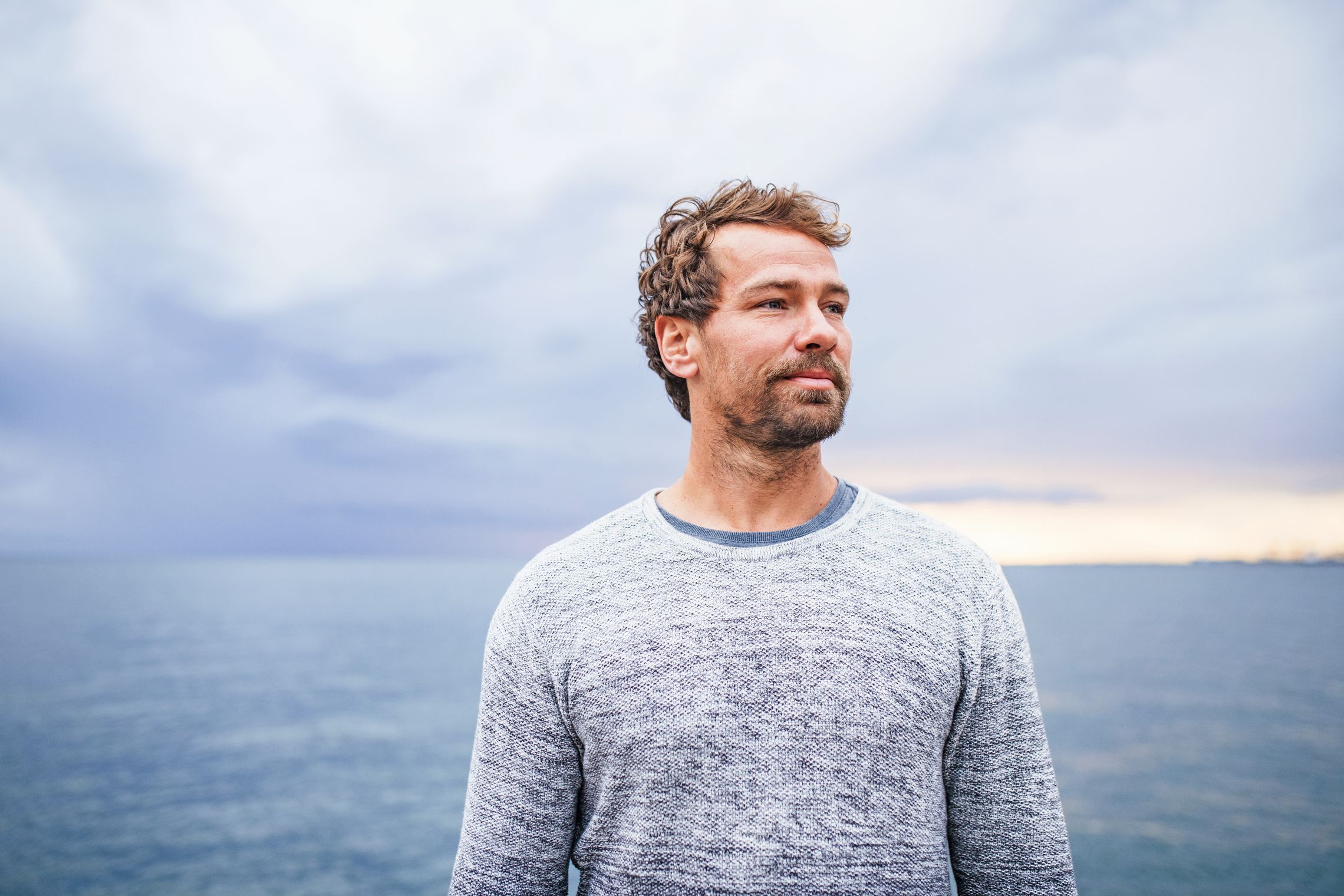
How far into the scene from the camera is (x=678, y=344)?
2.97m

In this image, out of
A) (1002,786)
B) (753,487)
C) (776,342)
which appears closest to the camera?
(1002,786)

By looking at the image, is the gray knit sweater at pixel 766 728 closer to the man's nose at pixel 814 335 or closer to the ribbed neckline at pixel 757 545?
the ribbed neckline at pixel 757 545

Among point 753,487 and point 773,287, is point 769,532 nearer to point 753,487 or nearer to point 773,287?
point 753,487

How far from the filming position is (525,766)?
2.58m

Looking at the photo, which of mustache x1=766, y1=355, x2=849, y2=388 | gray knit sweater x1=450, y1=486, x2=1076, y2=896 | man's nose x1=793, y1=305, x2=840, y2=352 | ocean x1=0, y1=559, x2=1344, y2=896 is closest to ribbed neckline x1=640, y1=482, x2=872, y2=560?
gray knit sweater x1=450, y1=486, x2=1076, y2=896

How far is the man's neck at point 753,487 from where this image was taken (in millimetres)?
2689

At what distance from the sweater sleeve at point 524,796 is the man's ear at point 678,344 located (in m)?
1.13

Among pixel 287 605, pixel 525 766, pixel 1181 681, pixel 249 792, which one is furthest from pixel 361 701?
pixel 287 605

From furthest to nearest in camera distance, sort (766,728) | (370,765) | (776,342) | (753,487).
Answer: (370,765), (753,487), (776,342), (766,728)

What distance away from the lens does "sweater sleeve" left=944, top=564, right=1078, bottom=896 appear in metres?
2.46

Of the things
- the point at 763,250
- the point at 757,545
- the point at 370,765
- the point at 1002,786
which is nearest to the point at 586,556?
the point at 757,545

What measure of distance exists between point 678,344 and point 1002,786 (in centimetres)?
189

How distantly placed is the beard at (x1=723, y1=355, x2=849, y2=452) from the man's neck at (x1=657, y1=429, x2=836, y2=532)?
3.5 inches

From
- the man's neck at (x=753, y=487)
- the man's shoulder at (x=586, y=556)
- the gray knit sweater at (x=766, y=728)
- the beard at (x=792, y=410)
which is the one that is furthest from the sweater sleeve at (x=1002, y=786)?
the man's shoulder at (x=586, y=556)
